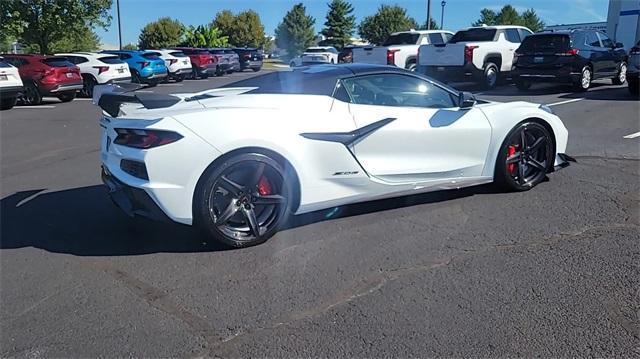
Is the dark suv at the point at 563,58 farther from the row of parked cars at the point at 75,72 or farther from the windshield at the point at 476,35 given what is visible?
the row of parked cars at the point at 75,72

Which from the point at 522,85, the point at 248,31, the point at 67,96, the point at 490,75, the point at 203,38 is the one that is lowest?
the point at 67,96

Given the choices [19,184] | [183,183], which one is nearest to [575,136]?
[183,183]

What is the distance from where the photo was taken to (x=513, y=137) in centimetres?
529

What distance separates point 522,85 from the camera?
16.0 meters

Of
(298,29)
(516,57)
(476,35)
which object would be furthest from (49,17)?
(298,29)

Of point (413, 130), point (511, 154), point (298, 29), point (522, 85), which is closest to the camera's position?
point (413, 130)

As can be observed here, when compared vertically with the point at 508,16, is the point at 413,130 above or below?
below

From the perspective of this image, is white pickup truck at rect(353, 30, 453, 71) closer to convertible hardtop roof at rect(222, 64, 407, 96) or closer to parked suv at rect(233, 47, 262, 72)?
convertible hardtop roof at rect(222, 64, 407, 96)

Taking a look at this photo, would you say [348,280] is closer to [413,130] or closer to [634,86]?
[413,130]

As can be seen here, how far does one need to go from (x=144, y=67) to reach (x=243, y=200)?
1889 centimetres

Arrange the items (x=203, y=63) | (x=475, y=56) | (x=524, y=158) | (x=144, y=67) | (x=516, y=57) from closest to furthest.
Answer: (x=524, y=158) → (x=516, y=57) → (x=475, y=56) → (x=144, y=67) → (x=203, y=63)

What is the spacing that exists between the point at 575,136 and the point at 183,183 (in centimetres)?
696

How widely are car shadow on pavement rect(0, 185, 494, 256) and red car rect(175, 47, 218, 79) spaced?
72.6 feet

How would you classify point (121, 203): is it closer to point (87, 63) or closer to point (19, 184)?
point (19, 184)
